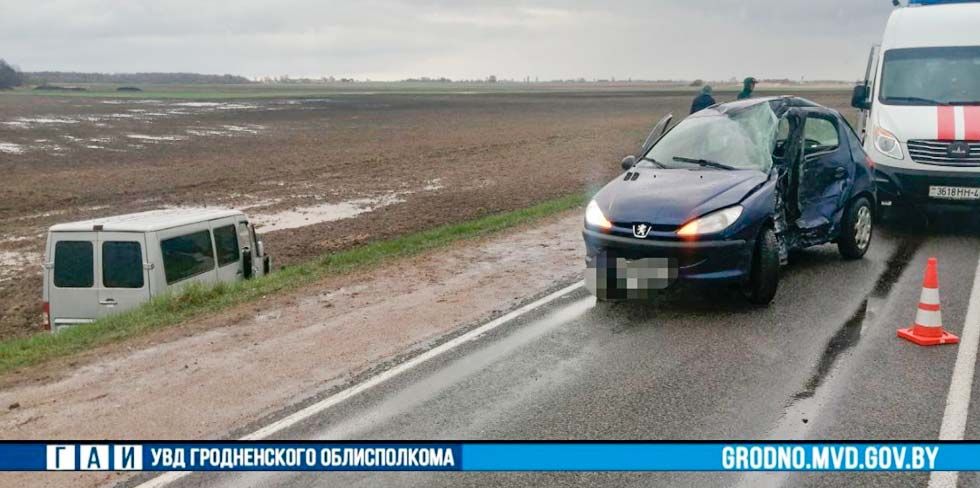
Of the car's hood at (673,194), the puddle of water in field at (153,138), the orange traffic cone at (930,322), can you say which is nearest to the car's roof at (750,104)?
the car's hood at (673,194)

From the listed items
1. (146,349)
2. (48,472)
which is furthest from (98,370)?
(48,472)

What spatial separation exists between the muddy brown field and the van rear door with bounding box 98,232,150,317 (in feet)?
6.00

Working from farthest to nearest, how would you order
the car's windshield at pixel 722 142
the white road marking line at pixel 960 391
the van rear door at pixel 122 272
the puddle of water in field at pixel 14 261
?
the puddle of water in field at pixel 14 261, the van rear door at pixel 122 272, the car's windshield at pixel 722 142, the white road marking line at pixel 960 391

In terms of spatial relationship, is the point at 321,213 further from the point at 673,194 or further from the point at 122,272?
the point at 673,194

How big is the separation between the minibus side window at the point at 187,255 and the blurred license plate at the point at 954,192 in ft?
32.6

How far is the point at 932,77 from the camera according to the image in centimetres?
1240

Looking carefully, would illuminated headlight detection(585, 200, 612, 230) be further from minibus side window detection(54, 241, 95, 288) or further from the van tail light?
the van tail light

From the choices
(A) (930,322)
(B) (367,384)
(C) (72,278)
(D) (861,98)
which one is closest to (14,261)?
(C) (72,278)

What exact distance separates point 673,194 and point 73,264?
688cm

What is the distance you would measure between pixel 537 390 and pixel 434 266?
16.1 feet

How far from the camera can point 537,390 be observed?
611cm

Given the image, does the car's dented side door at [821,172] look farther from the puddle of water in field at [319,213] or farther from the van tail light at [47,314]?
the puddle of water in field at [319,213]

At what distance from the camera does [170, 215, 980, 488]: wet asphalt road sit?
17.2ft

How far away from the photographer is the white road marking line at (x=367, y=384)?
16.3 feet
